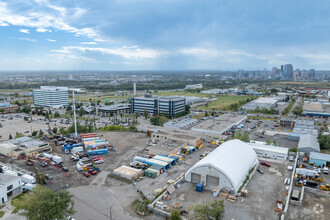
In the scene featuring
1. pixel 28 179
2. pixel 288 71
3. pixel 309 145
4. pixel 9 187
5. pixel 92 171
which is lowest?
pixel 92 171

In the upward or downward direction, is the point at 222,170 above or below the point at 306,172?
above

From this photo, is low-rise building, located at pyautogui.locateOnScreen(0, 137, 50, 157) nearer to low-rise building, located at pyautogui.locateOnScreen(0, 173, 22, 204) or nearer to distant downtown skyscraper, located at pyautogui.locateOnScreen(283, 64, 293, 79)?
low-rise building, located at pyautogui.locateOnScreen(0, 173, 22, 204)

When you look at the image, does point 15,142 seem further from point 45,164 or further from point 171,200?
point 171,200

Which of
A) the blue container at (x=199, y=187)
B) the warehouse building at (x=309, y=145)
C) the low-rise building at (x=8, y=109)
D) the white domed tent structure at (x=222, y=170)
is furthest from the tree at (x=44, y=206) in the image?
the low-rise building at (x=8, y=109)

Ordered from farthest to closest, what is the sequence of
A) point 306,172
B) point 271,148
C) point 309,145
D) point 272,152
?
point 309,145, point 271,148, point 272,152, point 306,172

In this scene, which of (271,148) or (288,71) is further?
(288,71)

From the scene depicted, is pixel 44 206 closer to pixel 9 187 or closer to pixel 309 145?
pixel 9 187

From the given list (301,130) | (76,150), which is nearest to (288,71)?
(301,130)
